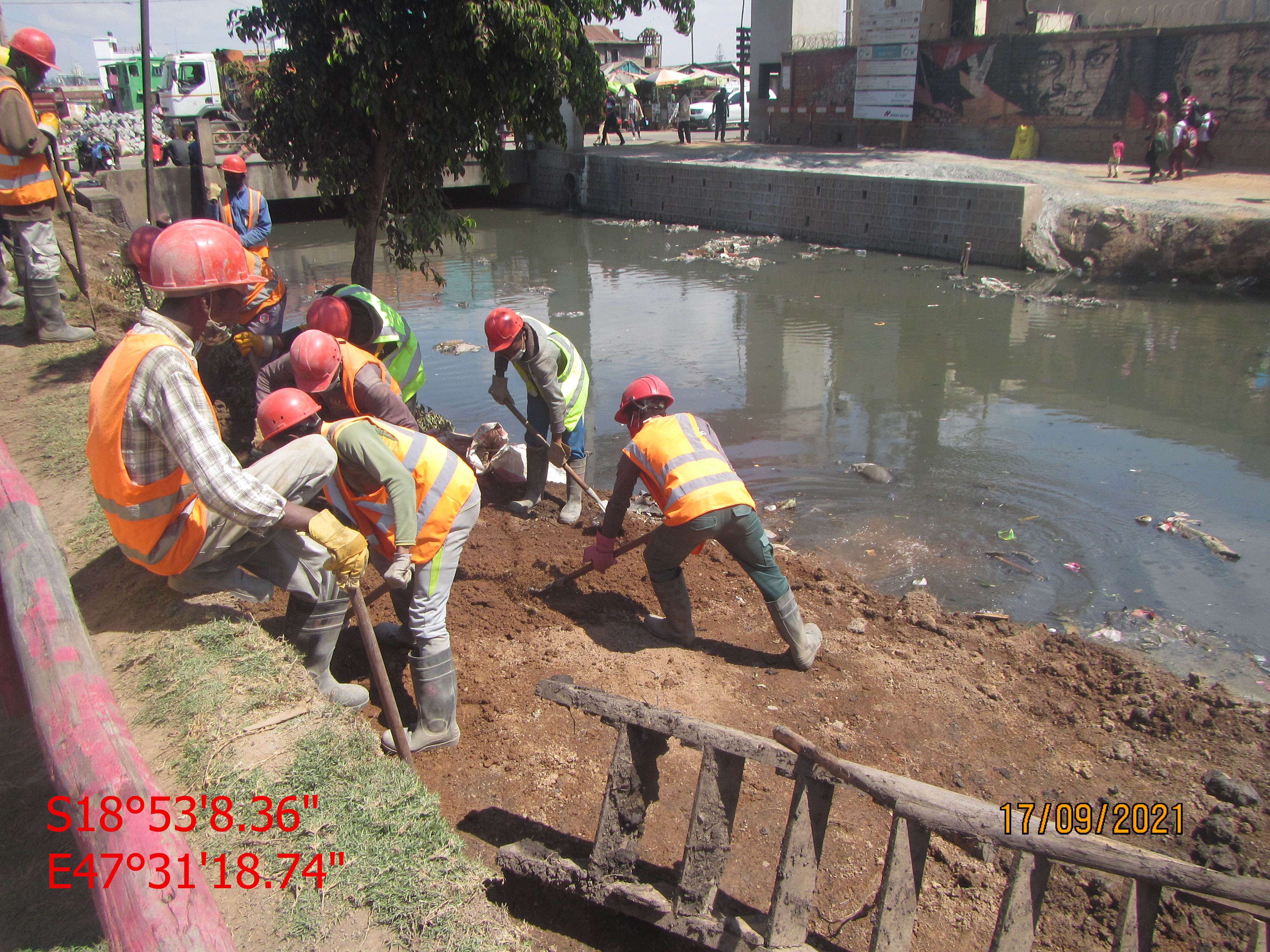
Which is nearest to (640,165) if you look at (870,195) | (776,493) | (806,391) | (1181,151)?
(870,195)

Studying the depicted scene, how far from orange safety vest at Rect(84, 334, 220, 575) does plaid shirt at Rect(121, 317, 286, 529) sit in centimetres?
3

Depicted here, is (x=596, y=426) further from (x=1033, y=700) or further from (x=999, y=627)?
(x=1033, y=700)

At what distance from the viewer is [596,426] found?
26.6 ft

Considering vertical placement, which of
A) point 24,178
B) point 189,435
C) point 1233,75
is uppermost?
point 1233,75

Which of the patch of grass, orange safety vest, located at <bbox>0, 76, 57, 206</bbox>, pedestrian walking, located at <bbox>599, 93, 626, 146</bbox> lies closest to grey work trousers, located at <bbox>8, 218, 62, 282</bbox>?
orange safety vest, located at <bbox>0, 76, 57, 206</bbox>

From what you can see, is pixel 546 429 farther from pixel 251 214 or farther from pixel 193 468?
pixel 193 468

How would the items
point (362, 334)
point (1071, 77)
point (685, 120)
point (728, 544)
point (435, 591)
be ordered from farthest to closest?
point (685, 120) → point (1071, 77) → point (362, 334) → point (728, 544) → point (435, 591)

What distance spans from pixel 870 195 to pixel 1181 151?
558 cm

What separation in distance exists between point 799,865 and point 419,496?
1.94 meters

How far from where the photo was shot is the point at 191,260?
2684 mm

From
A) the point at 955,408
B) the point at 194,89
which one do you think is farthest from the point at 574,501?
the point at 194,89

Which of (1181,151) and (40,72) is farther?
(1181,151)

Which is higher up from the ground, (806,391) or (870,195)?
(870,195)
